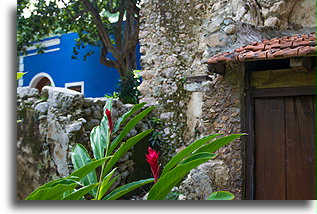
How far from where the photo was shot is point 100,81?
2857 millimetres

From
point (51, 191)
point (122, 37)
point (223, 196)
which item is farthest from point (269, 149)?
point (122, 37)

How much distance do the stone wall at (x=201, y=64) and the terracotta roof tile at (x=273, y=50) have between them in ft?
0.46

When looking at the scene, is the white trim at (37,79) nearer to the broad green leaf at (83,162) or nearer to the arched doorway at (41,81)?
the arched doorway at (41,81)

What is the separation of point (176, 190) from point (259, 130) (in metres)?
0.58

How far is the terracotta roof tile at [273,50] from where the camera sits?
59.6 inches

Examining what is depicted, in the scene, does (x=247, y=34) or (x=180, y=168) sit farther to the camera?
(x=247, y=34)

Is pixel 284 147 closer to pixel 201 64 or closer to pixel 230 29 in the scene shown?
pixel 230 29

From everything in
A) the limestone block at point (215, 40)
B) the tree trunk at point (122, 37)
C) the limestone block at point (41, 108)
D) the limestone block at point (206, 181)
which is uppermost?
the tree trunk at point (122, 37)

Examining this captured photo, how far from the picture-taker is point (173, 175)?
2.84 feet

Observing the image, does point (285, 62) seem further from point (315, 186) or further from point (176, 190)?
point (176, 190)

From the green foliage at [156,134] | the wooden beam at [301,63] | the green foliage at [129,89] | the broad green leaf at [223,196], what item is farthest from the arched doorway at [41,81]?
the broad green leaf at [223,196]

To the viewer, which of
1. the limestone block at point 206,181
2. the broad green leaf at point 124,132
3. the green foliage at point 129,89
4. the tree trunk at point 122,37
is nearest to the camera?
the broad green leaf at point 124,132

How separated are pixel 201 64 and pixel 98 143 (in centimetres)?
137

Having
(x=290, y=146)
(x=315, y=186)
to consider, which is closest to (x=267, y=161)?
(x=290, y=146)
